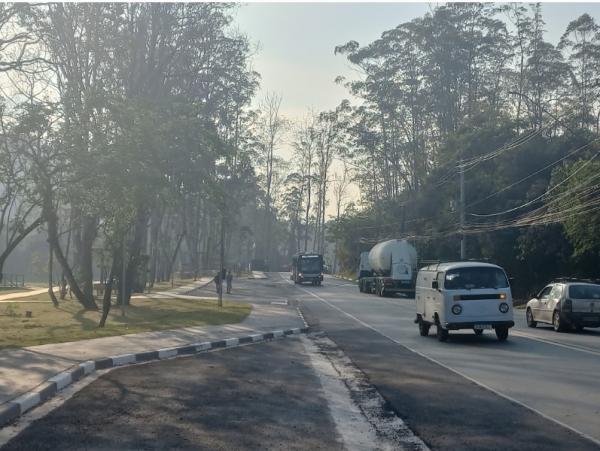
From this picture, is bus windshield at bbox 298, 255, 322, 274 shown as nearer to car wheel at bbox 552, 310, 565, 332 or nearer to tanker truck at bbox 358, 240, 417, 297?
tanker truck at bbox 358, 240, 417, 297

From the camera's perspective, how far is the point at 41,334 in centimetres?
2067

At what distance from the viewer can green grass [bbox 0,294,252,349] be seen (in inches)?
801

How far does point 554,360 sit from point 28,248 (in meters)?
102

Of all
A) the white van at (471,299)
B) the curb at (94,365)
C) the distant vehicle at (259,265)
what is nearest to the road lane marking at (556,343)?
the white van at (471,299)

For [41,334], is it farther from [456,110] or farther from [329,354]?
[456,110]

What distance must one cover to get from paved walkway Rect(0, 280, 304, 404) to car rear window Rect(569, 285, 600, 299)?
8439 mm

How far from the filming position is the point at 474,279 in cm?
2069

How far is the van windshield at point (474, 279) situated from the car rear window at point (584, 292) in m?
5.11

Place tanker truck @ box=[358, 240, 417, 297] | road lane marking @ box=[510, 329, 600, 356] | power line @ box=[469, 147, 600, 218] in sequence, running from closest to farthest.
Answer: road lane marking @ box=[510, 329, 600, 356] → power line @ box=[469, 147, 600, 218] → tanker truck @ box=[358, 240, 417, 297]

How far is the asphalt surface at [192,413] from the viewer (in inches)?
326

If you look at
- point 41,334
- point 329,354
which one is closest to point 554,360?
point 329,354

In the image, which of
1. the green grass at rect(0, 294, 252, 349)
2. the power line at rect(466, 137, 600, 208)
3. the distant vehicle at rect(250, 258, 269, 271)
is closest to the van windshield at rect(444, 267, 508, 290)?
the green grass at rect(0, 294, 252, 349)

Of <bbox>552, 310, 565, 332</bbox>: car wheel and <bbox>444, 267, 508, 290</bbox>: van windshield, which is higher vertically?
<bbox>444, 267, 508, 290</bbox>: van windshield

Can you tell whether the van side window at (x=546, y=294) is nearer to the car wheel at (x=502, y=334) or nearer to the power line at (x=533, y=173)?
the car wheel at (x=502, y=334)
